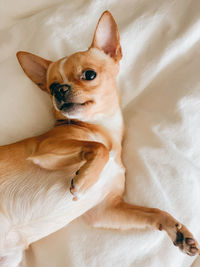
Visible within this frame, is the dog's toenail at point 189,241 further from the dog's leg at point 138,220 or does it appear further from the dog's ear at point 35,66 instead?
the dog's ear at point 35,66

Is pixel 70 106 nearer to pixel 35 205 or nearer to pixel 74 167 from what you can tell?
pixel 74 167

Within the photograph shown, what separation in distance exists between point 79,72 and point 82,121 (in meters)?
0.26

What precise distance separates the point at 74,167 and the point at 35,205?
0.25 m

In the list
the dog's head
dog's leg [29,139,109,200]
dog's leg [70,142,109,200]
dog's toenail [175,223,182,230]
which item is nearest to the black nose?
the dog's head

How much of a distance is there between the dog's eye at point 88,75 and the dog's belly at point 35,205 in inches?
19.5

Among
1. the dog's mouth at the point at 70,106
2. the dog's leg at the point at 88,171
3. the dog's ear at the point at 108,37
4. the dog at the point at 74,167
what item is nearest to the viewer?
the dog's leg at the point at 88,171

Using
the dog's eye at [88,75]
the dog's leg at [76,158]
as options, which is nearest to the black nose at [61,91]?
the dog's eye at [88,75]

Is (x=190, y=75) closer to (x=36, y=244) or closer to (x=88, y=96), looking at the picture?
(x=88, y=96)

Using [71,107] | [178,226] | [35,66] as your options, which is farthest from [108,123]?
[178,226]

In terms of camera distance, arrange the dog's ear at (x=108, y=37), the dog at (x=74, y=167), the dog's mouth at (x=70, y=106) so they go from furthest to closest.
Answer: the dog's ear at (x=108, y=37) < the dog's mouth at (x=70, y=106) < the dog at (x=74, y=167)

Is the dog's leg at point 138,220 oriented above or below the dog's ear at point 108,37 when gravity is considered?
below

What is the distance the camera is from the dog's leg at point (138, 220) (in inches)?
45.1

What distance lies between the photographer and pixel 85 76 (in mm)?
1343

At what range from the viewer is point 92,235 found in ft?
4.37
